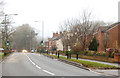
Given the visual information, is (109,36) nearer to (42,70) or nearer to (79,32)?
(79,32)

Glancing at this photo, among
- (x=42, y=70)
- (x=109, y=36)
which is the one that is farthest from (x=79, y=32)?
(x=42, y=70)

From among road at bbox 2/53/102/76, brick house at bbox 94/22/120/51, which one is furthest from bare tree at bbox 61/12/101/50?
road at bbox 2/53/102/76

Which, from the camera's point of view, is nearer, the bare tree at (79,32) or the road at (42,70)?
the road at (42,70)

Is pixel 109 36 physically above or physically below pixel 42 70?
above

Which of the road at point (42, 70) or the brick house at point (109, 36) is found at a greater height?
the brick house at point (109, 36)

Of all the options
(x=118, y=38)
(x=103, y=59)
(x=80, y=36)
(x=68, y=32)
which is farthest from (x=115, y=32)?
(x=103, y=59)

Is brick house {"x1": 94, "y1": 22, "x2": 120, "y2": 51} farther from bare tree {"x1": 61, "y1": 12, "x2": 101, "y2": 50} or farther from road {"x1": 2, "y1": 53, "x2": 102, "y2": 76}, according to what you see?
A: road {"x1": 2, "y1": 53, "x2": 102, "y2": 76}

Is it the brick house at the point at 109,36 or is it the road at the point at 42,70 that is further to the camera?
the brick house at the point at 109,36

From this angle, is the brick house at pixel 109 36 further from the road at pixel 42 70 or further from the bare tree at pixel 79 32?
the road at pixel 42 70

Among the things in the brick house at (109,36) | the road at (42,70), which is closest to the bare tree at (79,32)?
the brick house at (109,36)

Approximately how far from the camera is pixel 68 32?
56.1 m

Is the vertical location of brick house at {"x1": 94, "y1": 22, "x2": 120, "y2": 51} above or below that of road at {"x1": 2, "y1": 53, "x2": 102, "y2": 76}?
above

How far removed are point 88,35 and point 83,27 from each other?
346 cm

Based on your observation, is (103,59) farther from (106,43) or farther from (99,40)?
(99,40)
